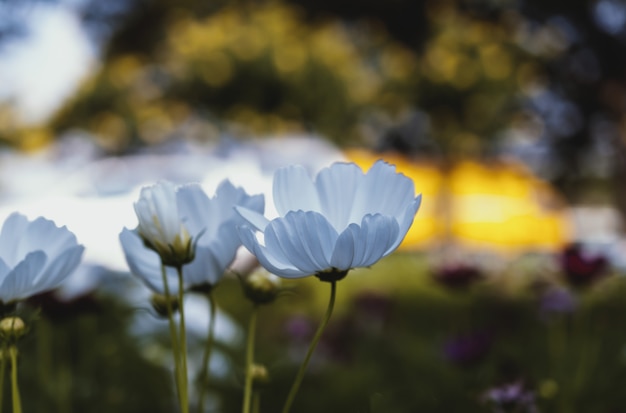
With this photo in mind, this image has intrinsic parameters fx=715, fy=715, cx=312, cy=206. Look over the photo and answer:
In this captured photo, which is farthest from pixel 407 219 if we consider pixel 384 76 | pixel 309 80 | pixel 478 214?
pixel 309 80

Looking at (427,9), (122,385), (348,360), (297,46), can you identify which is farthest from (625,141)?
(122,385)

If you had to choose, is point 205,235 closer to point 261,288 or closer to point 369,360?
point 261,288

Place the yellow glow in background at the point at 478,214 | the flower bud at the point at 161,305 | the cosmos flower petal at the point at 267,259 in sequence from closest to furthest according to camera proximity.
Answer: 1. the cosmos flower petal at the point at 267,259
2. the flower bud at the point at 161,305
3. the yellow glow in background at the point at 478,214

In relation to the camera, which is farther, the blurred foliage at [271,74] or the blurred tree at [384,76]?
the blurred foliage at [271,74]

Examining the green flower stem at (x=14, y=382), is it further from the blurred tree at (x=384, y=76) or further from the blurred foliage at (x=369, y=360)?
the blurred tree at (x=384, y=76)

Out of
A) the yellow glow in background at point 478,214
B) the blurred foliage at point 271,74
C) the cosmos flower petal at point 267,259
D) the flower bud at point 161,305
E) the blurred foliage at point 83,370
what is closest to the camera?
the cosmos flower petal at point 267,259

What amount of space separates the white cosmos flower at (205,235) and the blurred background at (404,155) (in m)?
0.11

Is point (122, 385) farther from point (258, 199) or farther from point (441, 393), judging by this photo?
point (258, 199)

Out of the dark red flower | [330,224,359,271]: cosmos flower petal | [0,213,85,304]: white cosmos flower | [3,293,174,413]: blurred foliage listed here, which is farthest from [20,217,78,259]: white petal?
the dark red flower

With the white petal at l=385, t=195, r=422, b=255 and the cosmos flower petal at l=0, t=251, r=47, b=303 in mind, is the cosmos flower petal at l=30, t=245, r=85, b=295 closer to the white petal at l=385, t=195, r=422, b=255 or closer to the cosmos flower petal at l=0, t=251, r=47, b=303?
the cosmos flower petal at l=0, t=251, r=47, b=303

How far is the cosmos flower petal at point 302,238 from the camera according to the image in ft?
1.03

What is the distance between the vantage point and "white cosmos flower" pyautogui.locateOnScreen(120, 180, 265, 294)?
0.37 m

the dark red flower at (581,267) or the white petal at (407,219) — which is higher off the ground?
the dark red flower at (581,267)

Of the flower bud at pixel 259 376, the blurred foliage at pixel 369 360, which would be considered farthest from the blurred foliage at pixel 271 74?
the flower bud at pixel 259 376
